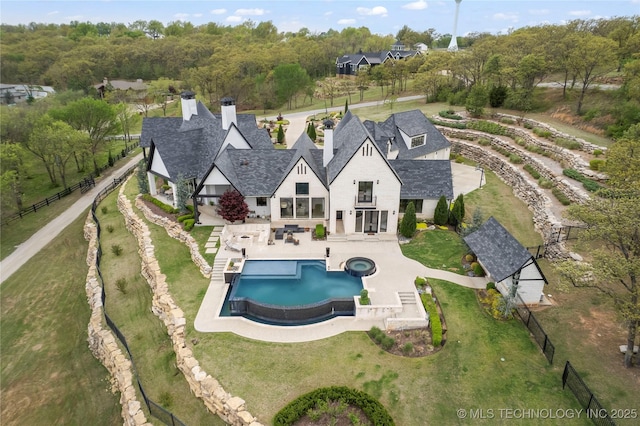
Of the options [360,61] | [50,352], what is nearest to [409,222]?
[50,352]

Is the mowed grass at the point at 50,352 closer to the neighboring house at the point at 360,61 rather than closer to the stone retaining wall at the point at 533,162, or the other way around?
the stone retaining wall at the point at 533,162

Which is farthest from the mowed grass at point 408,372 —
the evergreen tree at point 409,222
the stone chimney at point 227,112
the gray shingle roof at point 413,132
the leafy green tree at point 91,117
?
the leafy green tree at point 91,117

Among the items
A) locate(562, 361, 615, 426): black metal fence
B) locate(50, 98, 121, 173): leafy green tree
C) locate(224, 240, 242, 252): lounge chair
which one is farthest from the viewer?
locate(50, 98, 121, 173): leafy green tree

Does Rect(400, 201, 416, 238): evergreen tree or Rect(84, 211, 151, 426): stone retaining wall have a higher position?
Rect(400, 201, 416, 238): evergreen tree

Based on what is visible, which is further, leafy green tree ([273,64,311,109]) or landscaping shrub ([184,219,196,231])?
leafy green tree ([273,64,311,109])

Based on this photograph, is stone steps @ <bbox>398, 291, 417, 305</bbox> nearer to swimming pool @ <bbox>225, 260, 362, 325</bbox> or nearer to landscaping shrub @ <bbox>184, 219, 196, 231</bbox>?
swimming pool @ <bbox>225, 260, 362, 325</bbox>

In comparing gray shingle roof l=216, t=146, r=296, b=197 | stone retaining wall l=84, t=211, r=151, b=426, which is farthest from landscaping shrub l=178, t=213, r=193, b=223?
stone retaining wall l=84, t=211, r=151, b=426
